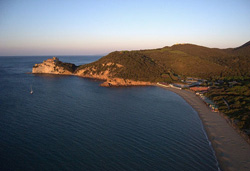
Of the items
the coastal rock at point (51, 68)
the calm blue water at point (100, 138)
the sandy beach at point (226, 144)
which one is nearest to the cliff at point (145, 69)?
the coastal rock at point (51, 68)

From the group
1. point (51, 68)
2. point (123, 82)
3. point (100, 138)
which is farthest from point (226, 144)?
point (51, 68)

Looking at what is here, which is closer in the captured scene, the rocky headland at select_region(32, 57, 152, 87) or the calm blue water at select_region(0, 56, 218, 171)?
the calm blue water at select_region(0, 56, 218, 171)

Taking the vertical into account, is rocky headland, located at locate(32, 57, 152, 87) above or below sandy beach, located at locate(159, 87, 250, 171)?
above

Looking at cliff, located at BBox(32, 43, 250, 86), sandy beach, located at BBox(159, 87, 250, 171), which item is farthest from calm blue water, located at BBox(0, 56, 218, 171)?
cliff, located at BBox(32, 43, 250, 86)

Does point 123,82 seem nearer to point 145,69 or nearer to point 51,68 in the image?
point 145,69

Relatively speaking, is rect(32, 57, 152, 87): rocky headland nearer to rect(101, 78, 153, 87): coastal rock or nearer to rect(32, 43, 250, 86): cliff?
rect(32, 43, 250, 86): cliff

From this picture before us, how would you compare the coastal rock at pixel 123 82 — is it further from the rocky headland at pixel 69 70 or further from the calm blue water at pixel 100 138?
the calm blue water at pixel 100 138

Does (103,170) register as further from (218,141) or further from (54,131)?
(218,141)
